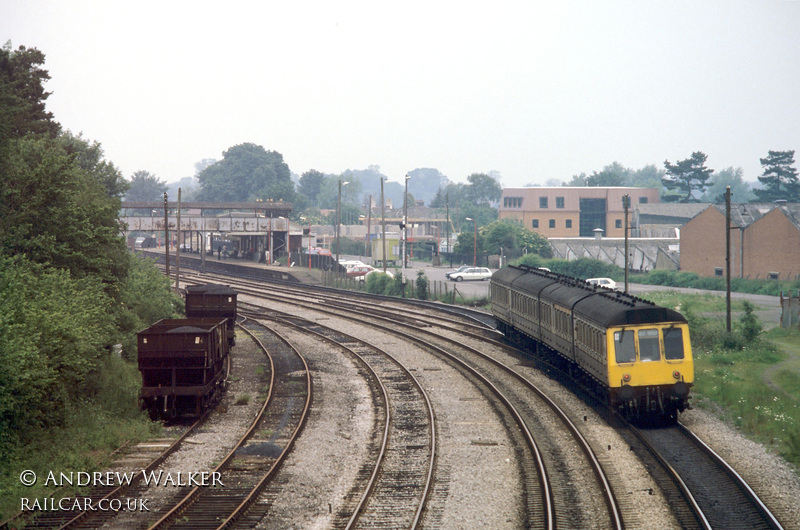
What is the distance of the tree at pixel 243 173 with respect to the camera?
6905 inches

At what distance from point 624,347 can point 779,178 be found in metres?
112

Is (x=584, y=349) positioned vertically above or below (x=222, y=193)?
below

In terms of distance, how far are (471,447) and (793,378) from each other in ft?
41.3

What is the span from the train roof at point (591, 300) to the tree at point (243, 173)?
491 feet

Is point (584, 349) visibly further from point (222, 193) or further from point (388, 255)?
point (222, 193)

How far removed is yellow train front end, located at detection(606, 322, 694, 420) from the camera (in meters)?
18.2

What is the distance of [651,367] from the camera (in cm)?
1831

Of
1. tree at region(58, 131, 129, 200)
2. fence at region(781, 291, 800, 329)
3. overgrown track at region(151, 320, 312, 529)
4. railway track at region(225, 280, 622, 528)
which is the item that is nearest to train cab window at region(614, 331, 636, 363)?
railway track at region(225, 280, 622, 528)

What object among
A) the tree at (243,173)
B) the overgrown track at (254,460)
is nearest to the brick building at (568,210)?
the tree at (243,173)

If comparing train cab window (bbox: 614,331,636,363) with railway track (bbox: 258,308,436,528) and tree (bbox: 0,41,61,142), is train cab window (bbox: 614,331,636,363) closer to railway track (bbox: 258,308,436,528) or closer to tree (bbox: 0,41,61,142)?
railway track (bbox: 258,308,436,528)

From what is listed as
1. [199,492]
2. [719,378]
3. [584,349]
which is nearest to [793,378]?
[719,378]

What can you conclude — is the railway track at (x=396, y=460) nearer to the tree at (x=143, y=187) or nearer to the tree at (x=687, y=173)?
the tree at (x=687, y=173)

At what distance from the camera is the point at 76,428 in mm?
17094

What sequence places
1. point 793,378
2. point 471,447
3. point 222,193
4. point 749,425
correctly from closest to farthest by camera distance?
point 471,447 < point 749,425 < point 793,378 < point 222,193
